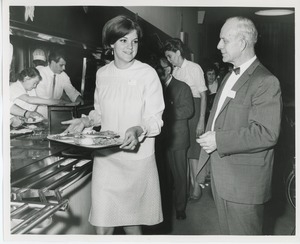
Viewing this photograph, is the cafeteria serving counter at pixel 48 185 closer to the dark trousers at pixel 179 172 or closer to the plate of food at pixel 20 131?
the plate of food at pixel 20 131

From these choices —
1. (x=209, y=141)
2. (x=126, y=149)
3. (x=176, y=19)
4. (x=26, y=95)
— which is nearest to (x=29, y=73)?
(x=26, y=95)

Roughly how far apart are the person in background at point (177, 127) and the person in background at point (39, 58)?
604 mm

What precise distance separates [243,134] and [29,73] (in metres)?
0.92

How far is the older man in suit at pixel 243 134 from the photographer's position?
1.17 metres

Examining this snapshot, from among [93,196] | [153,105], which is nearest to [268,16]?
[153,105]

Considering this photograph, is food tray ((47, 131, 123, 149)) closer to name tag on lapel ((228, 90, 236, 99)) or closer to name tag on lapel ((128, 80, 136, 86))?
name tag on lapel ((128, 80, 136, 86))

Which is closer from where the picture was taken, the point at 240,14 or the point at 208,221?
the point at 240,14

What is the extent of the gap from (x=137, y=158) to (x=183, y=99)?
595 mm

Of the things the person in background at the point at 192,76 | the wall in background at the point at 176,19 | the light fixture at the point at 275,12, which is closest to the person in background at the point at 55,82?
the wall in background at the point at 176,19

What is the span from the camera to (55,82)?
A: 157 centimetres

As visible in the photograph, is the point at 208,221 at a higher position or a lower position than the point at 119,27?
lower

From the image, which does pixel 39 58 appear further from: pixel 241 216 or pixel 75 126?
pixel 241 216

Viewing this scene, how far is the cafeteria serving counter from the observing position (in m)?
1.16

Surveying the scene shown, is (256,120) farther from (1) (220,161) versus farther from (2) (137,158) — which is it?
(2) (137,158)
